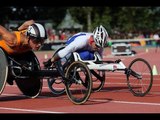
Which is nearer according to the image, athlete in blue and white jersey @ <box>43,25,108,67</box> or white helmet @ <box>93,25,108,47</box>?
athlete in blue and white jersey @ <box>43,25,108,67</box>

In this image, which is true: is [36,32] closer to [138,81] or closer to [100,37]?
[100,37]

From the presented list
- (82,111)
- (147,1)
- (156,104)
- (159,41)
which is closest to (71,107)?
(82,111)

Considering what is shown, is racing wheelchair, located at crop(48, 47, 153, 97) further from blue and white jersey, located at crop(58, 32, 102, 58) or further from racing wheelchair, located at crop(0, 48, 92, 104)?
racing wheelchair, located at crop(0, 48, 92, 104)

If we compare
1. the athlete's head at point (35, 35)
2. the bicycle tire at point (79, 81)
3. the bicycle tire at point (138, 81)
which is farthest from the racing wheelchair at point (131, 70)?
the athlete's head at point (35, 35)

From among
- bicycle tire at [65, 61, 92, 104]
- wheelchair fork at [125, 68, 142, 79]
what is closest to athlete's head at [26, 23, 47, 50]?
bicycle tire at [65, 61, 92, 104]

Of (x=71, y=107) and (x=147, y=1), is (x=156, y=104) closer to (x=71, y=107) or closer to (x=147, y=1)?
(x=71, y=107)

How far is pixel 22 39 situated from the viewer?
10.5m

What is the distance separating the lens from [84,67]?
33.2 feet

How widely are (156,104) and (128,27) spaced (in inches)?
2728

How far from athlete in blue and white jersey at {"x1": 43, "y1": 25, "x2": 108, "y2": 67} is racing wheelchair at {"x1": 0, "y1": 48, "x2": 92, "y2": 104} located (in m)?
0.26

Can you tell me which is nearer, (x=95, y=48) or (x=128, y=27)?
(x=95, y=48)

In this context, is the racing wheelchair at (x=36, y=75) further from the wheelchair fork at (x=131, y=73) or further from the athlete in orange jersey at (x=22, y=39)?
the wheelchair fork at (x=131, y=73)

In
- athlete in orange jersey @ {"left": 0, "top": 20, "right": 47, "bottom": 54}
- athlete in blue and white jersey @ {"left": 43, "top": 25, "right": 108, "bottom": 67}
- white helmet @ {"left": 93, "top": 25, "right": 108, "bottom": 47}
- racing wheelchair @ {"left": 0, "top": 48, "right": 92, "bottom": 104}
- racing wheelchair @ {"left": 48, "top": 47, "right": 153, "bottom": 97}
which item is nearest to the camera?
racing wheelchair @ {"left": 0, "top": 48, "right": 92, "bottom": 104}

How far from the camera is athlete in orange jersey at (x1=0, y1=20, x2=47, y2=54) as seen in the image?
34.4ft
